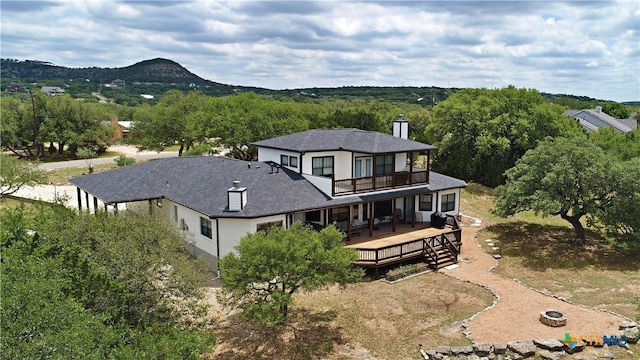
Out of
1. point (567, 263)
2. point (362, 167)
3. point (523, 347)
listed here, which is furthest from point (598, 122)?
point (523, 347)

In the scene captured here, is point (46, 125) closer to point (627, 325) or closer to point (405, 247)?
point (405, 247)

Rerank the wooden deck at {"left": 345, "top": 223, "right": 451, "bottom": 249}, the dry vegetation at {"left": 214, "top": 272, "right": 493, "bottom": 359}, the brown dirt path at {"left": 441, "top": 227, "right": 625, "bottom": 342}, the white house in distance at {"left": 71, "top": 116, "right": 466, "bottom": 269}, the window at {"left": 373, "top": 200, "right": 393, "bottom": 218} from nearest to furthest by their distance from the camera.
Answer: the dry vegetation at {"left": 214, "top": 272, "right": 493, "bottom": 359} → the brown dirt path at {"left": 441, "top": 227, "right": 625, "bottom": 342} → the white house in distance at {"left": 71, "top": 116, "right": 466, "bottom": 269} → the wooden deck at {"left": 345, "top": 223, "right": 451, "bottom": 249} → the window at {"left": 373, "top": 200, "right": 393, "bottom": 218}

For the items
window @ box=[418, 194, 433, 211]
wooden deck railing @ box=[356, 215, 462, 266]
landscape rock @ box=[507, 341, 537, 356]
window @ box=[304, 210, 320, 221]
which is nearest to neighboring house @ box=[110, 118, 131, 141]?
window @ box=[304, 210, 320, 221]

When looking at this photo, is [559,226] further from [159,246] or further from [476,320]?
[159,246]

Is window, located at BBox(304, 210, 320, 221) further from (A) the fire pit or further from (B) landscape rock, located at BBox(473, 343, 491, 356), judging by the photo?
(A) the fire pit

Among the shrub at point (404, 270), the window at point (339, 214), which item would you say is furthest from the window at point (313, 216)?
the shrub at point (404, 270)
